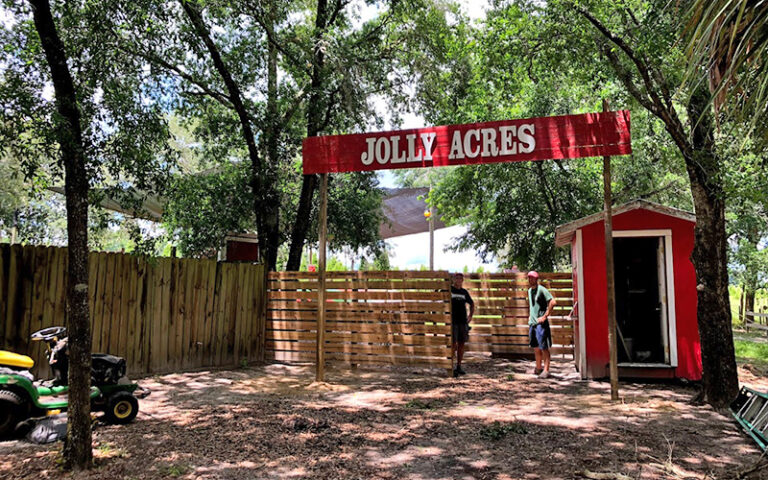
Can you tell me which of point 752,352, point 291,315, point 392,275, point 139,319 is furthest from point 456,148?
point 752,352

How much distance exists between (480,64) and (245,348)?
6821 millimetres

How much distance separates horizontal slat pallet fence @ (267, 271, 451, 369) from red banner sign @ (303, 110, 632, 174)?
2293 mm

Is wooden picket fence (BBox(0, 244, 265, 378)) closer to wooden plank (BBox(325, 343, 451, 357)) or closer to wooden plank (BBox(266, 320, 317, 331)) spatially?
wooden plank (BBox(266, 320, 317, 331))

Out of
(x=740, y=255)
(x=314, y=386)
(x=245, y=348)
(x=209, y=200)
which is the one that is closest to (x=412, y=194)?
(x=209, y=200)

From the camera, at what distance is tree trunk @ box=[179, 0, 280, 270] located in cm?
1011

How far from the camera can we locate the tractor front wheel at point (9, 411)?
15.2 ft

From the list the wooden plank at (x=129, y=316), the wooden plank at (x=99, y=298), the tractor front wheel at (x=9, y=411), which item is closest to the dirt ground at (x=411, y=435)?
the tractor front wheel at (x=9, y=411)

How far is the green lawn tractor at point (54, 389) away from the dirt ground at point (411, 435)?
195 mm

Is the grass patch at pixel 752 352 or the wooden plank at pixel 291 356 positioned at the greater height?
the wooden plank at pixel 291 356

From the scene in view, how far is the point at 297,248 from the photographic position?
1120cm

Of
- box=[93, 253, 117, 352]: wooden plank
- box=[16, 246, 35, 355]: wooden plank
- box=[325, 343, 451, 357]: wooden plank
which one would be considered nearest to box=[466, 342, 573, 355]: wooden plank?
box=[325, 343, 451, 357]: wooden plank

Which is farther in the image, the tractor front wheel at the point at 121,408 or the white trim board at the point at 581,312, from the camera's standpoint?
the white trim board at the point at 581,312

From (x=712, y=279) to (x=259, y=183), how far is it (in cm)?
792

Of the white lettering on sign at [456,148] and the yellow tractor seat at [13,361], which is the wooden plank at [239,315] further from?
the white lettering on sign at [456,148]
